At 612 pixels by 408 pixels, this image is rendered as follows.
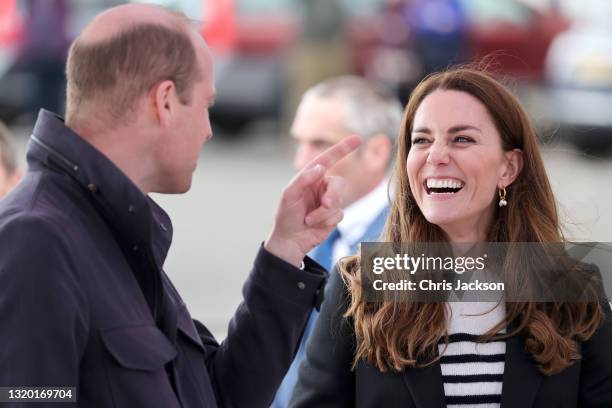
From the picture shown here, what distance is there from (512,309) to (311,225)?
62 cm

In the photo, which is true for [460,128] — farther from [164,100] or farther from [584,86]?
[584,86]

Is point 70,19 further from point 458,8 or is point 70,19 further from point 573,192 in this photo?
point 573,192

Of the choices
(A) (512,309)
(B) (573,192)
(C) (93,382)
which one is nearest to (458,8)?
(B) (573,192)

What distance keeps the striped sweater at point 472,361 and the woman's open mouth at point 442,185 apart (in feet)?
1.06

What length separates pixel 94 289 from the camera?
2455 millimetres

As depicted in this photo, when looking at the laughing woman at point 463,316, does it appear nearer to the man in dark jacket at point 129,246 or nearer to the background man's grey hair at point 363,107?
the man in dark jacket at point 129,246

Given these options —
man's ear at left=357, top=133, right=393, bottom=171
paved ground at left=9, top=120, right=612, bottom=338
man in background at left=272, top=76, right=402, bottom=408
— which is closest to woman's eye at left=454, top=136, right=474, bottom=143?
man in background at left=272, top=76, right=402, bottom=408

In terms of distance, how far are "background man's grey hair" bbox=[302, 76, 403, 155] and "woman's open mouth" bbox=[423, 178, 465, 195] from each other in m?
1.93

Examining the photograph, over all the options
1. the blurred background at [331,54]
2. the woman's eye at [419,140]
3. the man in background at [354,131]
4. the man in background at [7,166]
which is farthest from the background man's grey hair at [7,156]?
the blurred background at [331,54]

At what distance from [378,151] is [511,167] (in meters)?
1.82

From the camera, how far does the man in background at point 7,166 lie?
15.1ft

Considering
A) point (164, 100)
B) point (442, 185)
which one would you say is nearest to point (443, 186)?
point (442, 185)

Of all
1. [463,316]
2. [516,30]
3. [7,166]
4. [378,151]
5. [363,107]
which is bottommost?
[463,316]

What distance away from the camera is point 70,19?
46.3 feet
